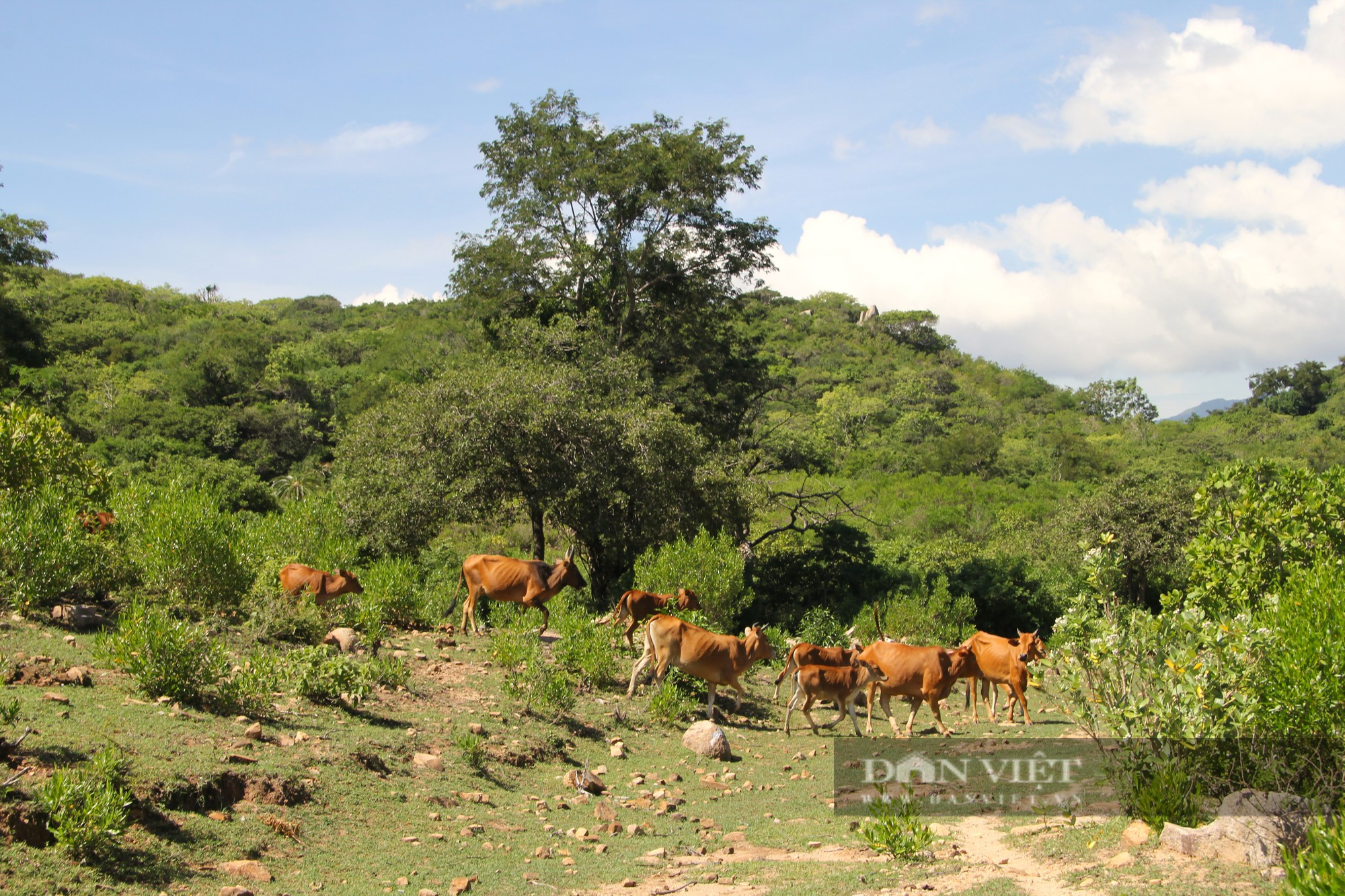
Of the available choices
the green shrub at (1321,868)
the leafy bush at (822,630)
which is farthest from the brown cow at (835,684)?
the green shrub at (1321,868)

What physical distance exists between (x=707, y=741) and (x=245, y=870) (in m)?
5.68

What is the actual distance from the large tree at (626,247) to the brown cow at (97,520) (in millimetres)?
11167

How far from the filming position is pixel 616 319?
2403 centimetres

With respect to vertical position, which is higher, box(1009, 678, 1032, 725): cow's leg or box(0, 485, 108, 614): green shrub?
box(0, 485, 108, 614): green shrub

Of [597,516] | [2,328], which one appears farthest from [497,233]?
[2,328]

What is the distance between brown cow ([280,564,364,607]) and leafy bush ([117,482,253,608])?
19.5 inches

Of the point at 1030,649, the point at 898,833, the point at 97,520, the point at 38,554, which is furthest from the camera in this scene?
the point at 1030,649

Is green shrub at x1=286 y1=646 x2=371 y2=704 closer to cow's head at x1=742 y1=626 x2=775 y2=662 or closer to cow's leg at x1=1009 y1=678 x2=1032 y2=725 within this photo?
cow's head at x1=742 y1=626 x2=775 y2=662

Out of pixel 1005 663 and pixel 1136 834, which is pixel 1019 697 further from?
pixel 1136 834

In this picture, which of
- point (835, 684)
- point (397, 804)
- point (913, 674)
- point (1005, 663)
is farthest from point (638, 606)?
point (397, 804)

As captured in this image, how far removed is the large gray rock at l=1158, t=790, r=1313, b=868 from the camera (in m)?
6.29

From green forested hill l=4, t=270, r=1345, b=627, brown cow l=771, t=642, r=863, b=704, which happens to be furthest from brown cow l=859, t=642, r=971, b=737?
green forested hill l=4, t=270, r=1345, b=627

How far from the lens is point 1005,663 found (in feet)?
44.7

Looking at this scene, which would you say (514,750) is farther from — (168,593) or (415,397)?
(415,397)
